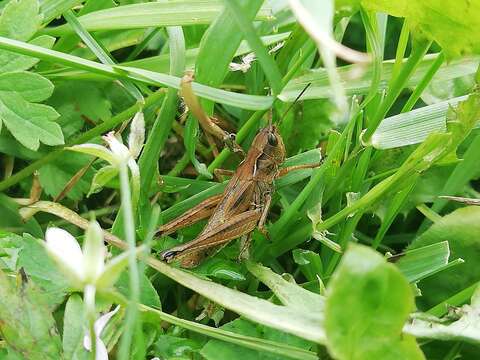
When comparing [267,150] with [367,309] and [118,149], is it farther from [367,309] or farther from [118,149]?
[367,309]

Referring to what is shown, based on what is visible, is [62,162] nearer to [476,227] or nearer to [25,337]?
[25,337]

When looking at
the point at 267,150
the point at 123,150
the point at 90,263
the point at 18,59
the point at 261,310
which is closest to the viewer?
the point at 90,263

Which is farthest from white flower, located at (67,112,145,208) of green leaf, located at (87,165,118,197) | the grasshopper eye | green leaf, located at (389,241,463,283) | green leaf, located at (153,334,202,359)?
green leaf, located at (389,241,463,283)

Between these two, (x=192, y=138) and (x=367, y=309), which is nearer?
(x=367, y=309)

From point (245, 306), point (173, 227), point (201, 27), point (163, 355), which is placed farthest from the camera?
point (201, 27)

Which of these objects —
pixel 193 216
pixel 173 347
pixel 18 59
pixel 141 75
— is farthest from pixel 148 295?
pixel 18 59

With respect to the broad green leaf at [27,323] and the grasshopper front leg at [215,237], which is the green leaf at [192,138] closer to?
the grasshopper front leg at [215,237]

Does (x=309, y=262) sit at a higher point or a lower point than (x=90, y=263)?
lower

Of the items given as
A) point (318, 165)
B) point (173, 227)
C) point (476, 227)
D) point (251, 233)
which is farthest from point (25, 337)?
point (476, 227)
